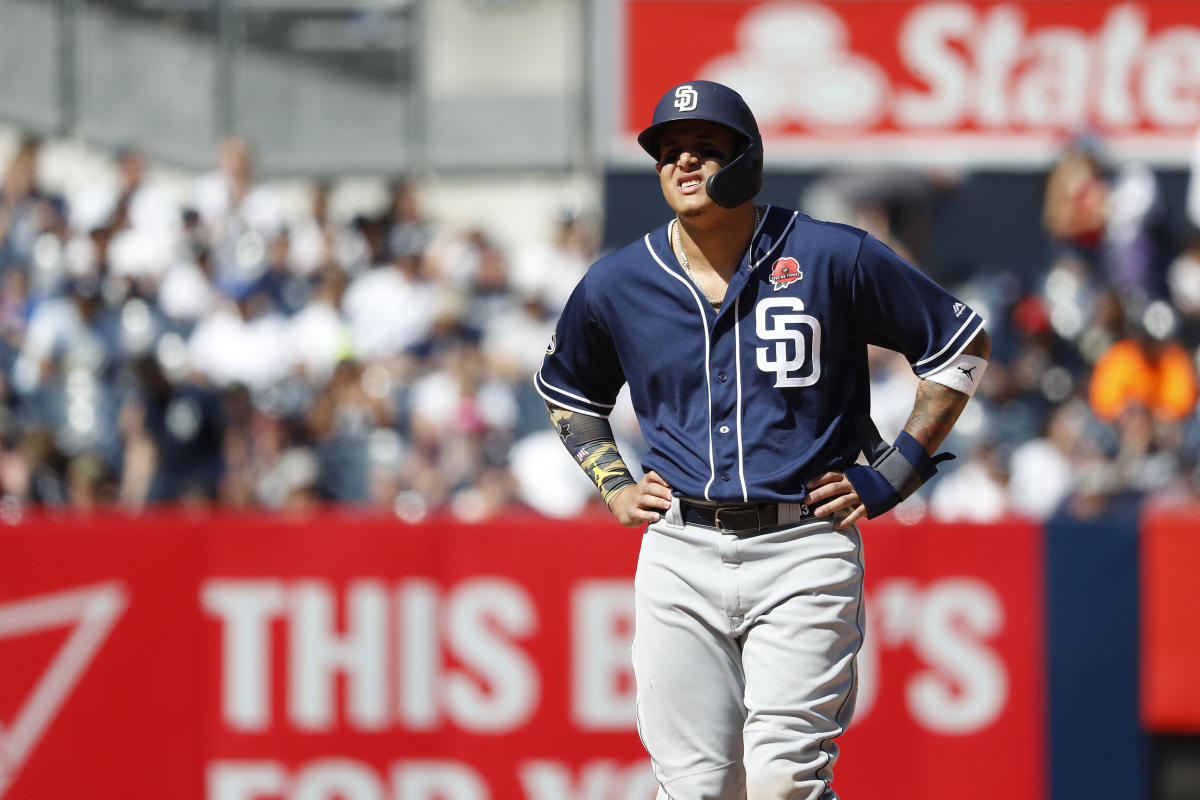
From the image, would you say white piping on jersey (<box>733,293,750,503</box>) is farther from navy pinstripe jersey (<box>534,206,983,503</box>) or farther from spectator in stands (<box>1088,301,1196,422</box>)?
spectator in stands (<box>1088,301,1196,422</box>)

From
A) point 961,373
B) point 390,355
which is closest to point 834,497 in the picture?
point 961,373

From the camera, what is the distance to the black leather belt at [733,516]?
14.4 ft

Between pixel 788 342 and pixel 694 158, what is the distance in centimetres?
53

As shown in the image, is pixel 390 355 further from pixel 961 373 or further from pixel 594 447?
pixel 961 373

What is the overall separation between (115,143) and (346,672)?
802 centimetres

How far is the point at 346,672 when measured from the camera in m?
7.56

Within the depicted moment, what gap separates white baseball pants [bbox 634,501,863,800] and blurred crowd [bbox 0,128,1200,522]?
4310 millimetres

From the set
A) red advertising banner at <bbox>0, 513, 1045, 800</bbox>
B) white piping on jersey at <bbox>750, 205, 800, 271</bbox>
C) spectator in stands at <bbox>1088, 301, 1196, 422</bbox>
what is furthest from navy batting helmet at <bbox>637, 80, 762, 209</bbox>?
spectator in stands at <bbox>1088, 301, 1196, 422</bbox>

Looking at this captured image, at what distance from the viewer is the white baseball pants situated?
4.32m

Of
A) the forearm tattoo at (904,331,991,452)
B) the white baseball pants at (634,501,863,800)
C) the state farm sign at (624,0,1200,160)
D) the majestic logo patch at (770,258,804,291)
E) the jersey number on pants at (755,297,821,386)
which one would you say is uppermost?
the state farm sign at (624,0,1200,160)

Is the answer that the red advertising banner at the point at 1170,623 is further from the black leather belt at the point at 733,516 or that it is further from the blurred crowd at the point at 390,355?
the black leather belt at the point at 733,516

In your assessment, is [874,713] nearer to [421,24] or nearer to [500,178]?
[500,178]

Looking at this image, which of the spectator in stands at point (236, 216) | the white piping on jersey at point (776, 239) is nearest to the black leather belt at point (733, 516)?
the white piping on jersey at point (776, 239)

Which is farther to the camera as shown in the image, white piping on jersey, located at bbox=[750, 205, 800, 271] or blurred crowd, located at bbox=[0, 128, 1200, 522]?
blurred crowd, located at bbox=[0, 128, 1200, 522]
